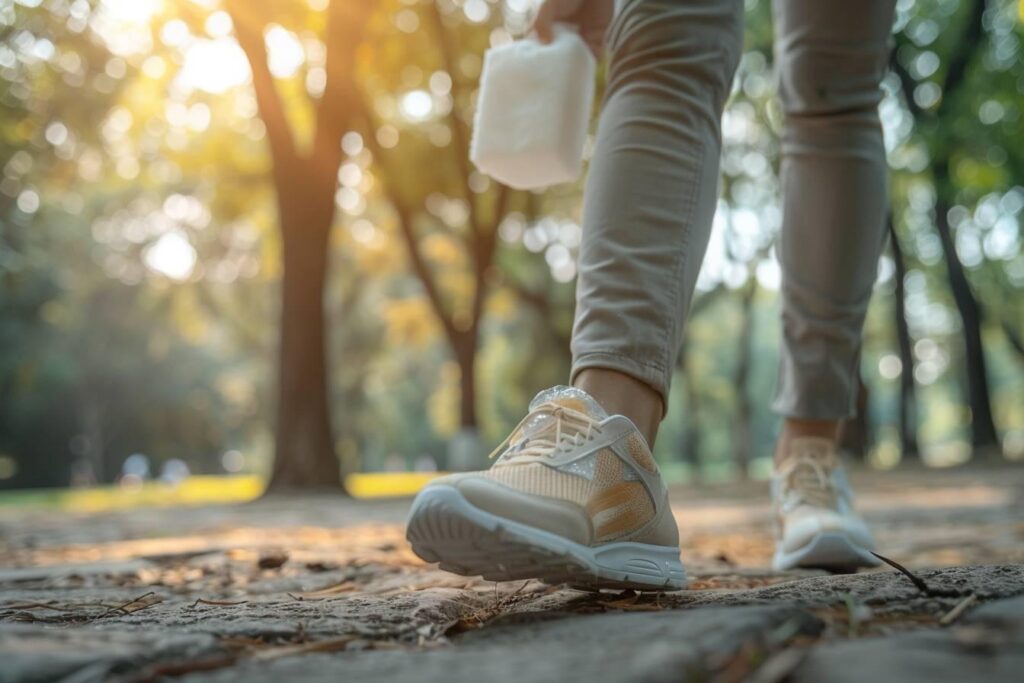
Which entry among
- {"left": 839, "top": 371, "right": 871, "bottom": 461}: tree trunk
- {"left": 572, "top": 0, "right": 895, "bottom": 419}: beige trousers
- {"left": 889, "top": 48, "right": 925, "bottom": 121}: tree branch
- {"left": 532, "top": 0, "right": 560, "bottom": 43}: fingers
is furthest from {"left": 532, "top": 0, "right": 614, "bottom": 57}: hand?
{"left": 839, "top": 371, "right": 871, "bottom": 461}: tree trunk

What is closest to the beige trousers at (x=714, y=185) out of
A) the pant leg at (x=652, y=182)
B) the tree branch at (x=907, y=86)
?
the pant leg at (x=652, y=182)

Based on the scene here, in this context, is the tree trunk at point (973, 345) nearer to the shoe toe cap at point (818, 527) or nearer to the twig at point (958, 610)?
the shoe toe cap at point (818, 527)

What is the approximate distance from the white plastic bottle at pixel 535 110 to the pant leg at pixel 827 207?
0.53 meters

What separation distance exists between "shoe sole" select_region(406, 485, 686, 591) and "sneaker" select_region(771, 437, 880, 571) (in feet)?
2.36

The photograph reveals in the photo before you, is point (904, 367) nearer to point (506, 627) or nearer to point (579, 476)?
point (579, 476)

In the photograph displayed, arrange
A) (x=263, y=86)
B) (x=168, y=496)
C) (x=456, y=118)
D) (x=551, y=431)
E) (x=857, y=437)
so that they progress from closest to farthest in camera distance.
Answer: (x=551, y=431) < (x=263, y=86) < (x=456, y=118) < (x=857, y=437) < (x=168, y=496)

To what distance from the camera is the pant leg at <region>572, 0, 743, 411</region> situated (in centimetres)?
159

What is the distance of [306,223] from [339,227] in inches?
445

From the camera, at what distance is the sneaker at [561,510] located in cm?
125

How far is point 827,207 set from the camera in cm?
216

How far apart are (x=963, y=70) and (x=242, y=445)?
132ft

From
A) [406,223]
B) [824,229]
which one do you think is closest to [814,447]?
[824,229]

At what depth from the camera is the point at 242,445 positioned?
161 ft

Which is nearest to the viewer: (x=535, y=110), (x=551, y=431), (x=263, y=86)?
(x=551, y=431)
